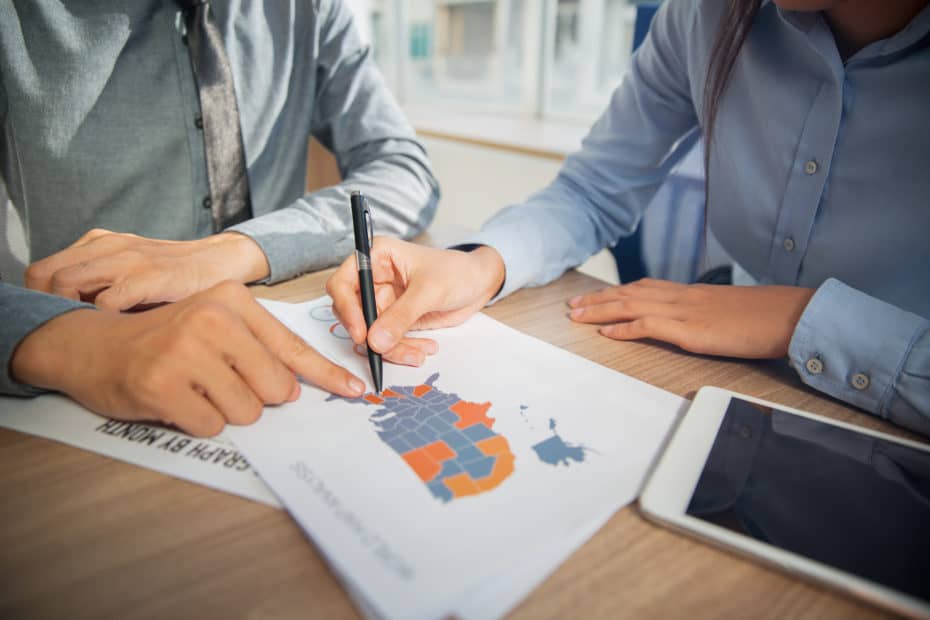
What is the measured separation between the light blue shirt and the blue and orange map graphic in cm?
26

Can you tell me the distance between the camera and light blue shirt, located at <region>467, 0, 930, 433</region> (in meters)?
0.48

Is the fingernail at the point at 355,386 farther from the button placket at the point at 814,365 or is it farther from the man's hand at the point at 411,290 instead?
the button placket at the point at 814,365

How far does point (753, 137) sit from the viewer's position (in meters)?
0.68

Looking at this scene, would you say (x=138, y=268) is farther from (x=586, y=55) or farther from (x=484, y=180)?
(x=586, y=55)

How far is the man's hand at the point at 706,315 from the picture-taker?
53cm

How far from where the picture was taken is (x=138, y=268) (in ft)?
1.89

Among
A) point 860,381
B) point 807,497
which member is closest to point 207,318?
point 807,497

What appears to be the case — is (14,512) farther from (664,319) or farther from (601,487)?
(664,319)

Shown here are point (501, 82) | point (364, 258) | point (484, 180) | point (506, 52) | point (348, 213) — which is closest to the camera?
point (364, 258)

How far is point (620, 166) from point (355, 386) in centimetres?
60

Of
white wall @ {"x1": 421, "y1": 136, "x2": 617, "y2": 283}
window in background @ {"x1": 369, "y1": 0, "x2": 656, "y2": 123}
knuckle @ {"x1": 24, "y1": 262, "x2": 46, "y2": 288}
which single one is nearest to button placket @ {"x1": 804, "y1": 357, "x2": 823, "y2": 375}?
knuckle @ {"x1": 24, "y1": 262, "x2": 46, "y2": 288}

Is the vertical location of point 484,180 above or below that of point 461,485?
below

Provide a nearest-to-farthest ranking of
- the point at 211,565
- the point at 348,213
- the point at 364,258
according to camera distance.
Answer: the point at 211,565
the point at 364,258
the point at 348,213

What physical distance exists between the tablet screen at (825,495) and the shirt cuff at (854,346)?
3.1 inches
